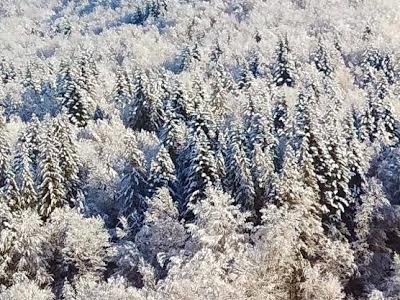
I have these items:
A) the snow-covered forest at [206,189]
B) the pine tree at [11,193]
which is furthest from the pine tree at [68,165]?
the pine tree at [11,193]

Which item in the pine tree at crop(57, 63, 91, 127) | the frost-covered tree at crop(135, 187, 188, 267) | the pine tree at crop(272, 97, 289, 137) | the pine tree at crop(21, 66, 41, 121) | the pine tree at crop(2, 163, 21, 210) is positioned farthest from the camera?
the pine tree at crop(21, 66, 41, 121)

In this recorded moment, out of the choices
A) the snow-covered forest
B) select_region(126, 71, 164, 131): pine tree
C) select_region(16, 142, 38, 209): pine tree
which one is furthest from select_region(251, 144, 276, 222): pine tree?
select_region(126, 71, 164, 131): pine tree

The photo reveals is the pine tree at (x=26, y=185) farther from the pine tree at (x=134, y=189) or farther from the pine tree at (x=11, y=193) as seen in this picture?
the pine tree at (x=134, y=189)

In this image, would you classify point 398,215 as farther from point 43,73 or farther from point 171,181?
point 43,73

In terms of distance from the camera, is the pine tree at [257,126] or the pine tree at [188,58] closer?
the pine tree at [257,126]

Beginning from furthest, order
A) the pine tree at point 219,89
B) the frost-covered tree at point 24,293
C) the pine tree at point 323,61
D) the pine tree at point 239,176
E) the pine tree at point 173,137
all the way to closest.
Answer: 1. the pine tree at point 323,61
2. the pine tree at point 219,89
3. the pine tree at point 173,137
4. the pine tree at point 239,176
5. the frost-covered tree at point 24,293

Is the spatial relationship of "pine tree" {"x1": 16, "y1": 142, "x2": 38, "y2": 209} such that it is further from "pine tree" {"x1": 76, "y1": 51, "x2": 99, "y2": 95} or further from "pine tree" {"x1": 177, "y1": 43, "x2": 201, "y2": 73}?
"pine tree" {"x1": 177, "y1": 43, "x2": 201, "y2": 73}

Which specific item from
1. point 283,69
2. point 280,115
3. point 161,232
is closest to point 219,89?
point 283,69
